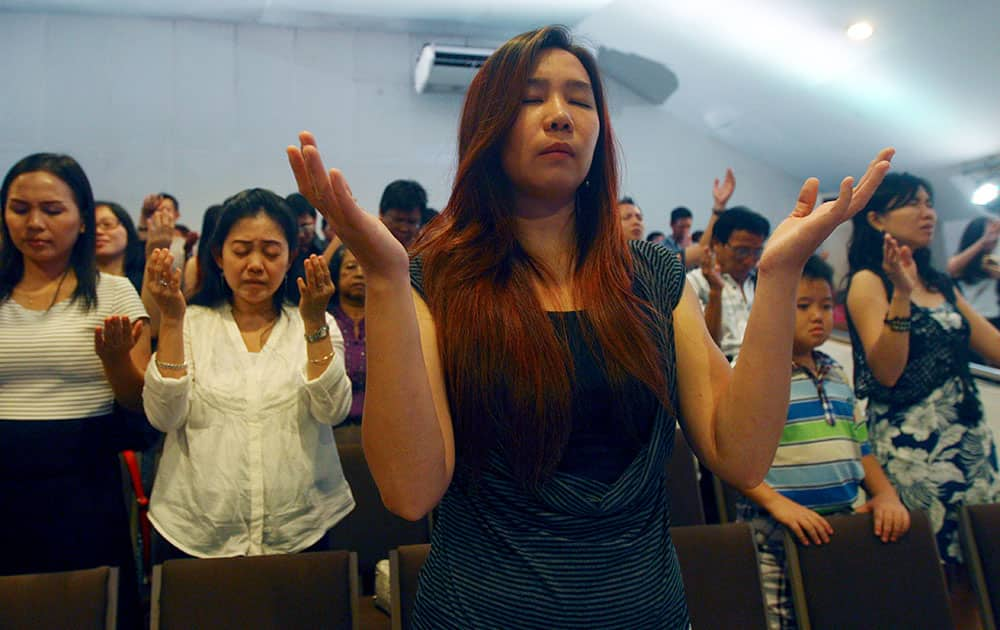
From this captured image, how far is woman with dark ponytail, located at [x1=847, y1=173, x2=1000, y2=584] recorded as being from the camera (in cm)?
192

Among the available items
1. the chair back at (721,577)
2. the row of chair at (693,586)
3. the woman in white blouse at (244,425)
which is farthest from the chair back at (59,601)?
the chair back at (721,577)

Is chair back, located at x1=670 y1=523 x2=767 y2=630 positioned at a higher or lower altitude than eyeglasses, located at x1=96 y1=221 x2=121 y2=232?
lower

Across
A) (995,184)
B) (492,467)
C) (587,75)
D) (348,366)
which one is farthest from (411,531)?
(995,184)

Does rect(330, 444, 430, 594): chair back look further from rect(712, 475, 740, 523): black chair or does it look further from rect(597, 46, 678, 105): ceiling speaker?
rect(597, 46, 678, 105): ceiling speaker

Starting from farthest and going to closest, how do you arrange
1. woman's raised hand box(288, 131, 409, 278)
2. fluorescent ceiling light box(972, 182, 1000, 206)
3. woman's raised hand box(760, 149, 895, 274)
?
fluorescent ceiling light box(972, 182, 1000, 206) < woman's raised hand box(760, 149, 895, 274) < woman's raised hand box(288, 131, 409, 278)

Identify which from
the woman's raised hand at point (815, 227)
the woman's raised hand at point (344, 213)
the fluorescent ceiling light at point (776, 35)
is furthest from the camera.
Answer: the fluorescent ceiling light at point (776, 35)

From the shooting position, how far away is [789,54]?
4570mm

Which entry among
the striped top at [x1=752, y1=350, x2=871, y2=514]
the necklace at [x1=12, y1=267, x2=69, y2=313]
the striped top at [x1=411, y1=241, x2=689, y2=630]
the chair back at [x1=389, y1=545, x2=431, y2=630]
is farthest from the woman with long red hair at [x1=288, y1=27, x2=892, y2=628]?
the necklace at [x1=12, y1=267, x2=69, y2=313]

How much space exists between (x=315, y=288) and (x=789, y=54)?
4.04 m

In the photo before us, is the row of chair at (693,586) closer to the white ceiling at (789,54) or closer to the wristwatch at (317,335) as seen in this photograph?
the wristwatch at (317,335)

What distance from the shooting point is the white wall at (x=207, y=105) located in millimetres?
5414

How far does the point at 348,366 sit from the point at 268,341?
0.63 meters

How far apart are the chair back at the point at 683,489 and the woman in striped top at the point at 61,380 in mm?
1370

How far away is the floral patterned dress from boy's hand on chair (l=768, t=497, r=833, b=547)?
49 centimetres
